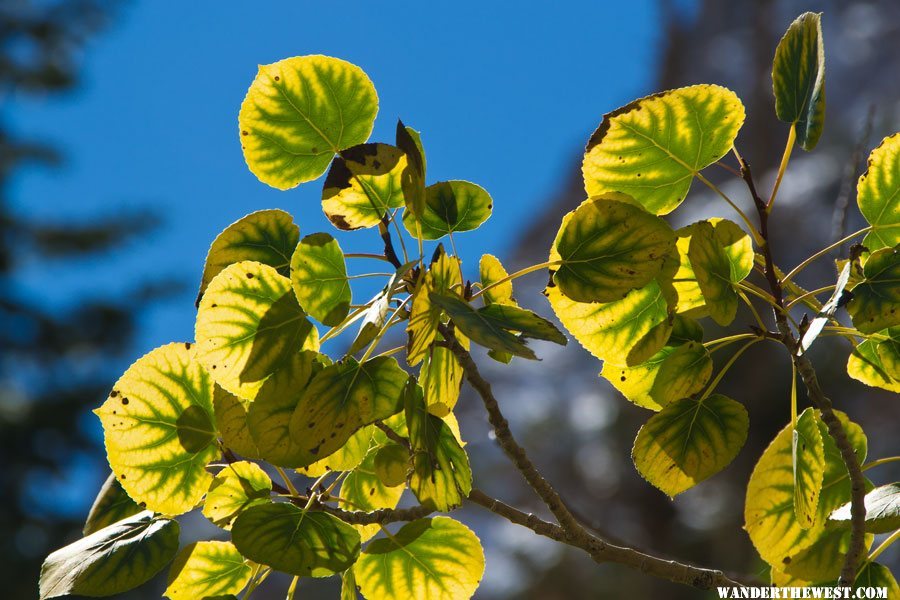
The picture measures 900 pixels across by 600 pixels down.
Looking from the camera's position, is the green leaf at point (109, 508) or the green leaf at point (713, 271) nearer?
the green leaf at point (713, 271)

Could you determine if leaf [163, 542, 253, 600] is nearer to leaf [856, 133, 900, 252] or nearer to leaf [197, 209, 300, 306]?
leaf [197, 209, 300, 306]

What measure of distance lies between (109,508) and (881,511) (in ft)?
1.94

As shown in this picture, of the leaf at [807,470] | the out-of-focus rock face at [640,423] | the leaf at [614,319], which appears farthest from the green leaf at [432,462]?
the out-of-focus rock face at [640,423]

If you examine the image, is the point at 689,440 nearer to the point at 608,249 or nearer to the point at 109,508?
the point at 608,249

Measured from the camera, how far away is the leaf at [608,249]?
55cm

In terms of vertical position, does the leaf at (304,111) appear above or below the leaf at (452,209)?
above

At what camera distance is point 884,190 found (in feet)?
2.07

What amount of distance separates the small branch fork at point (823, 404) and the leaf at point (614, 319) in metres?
0.08

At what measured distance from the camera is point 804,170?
604 cm

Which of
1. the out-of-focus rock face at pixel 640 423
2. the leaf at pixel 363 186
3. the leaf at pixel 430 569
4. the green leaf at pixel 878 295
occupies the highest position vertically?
the leaf at pixel 363 186

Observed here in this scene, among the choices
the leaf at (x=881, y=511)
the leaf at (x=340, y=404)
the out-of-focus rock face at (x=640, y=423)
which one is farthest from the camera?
the out-of-focus rock face at (x=640, y=423)

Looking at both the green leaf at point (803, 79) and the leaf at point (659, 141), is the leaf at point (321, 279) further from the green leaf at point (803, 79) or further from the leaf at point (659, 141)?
the green leaf at point (803, 79)

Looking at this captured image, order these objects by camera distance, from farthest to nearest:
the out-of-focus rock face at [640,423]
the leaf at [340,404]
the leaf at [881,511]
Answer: the out-of-focus rock face at [640,423]
the leaf at [881,511]
the leaf at [340,404]

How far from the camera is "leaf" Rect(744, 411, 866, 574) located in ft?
2.26
